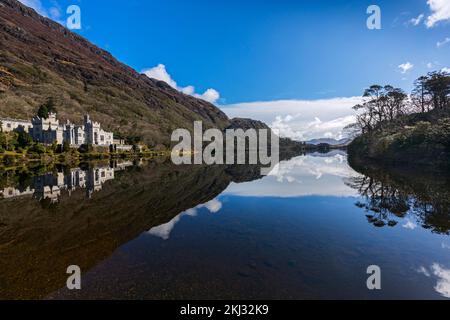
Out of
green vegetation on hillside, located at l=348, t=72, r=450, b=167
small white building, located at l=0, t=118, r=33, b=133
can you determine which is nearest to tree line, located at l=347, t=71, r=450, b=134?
green vegetation on hillside, located at l=348, t=72, r=450, b=167

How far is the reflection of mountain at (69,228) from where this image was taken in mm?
12789

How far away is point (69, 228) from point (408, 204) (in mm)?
28578

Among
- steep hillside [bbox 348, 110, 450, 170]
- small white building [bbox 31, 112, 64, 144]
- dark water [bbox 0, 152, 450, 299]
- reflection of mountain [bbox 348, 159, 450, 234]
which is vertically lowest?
dark water [bbox 0, 152, 450, 299]

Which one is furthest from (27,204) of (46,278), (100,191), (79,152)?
(79,152)

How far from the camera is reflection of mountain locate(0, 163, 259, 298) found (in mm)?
12789

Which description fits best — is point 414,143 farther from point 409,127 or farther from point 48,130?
point 48,130

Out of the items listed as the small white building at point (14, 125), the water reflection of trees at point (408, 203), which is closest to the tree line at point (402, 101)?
the water reflection of trees at point (408, 203)

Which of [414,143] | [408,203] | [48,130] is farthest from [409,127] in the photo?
[48,130]

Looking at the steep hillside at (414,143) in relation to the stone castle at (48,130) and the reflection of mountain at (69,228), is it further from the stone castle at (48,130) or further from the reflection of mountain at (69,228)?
the stone castle at (48,130)

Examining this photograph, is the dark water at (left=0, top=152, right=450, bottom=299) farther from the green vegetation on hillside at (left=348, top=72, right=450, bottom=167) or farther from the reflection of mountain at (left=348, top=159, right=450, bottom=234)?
the green vegetation on hillside at (left=348, top=72, right=450, bottom=167)

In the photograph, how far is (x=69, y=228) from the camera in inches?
813

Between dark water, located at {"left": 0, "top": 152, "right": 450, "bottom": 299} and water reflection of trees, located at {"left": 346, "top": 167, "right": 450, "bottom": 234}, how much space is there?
134 millimetres

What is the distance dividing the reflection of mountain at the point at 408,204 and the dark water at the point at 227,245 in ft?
0.44
